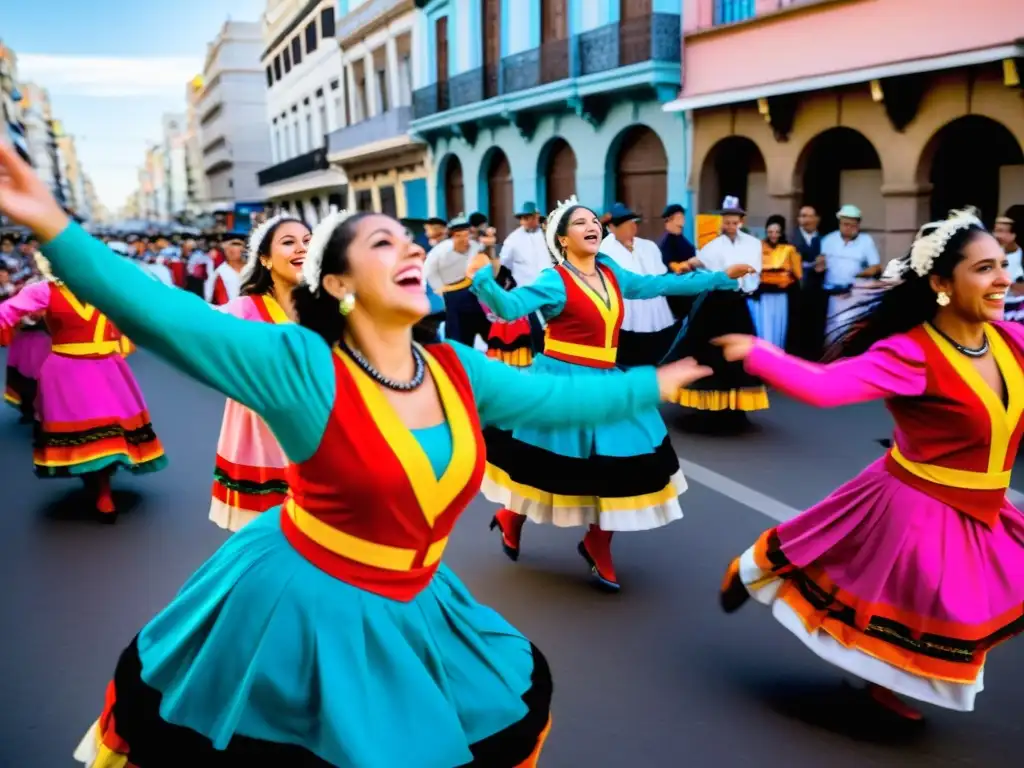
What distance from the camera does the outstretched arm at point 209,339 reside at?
192 centimetres

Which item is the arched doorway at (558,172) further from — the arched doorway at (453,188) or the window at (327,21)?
the window at (327,21)

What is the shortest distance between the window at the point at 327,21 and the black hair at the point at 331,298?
1454 inches

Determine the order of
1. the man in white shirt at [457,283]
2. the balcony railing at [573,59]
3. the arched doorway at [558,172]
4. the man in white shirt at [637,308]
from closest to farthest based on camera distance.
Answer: the man in white shirt at [637,308] < the man in white shirt at [457,283] < the balcony railing at [573,59] < the arched doorway at [558,172]

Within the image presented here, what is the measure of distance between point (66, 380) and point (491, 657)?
17.2ft

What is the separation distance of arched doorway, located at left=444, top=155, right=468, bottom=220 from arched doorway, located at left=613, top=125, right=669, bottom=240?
772cm

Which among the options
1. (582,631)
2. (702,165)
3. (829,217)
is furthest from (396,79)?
(582,631)

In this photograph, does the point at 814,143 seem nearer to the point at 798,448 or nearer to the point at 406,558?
the point at 798,448

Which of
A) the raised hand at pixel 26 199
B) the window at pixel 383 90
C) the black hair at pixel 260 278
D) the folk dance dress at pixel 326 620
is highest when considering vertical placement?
the window at pixel 383 90

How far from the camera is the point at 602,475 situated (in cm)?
502

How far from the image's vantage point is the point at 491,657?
2.50 meters

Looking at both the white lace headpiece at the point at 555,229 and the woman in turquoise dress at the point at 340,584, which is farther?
the white lace headpiece at the point at 555,229

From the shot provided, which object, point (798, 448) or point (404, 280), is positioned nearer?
point (404, 280)

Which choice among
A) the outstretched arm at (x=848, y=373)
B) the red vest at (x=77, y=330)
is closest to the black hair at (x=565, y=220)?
the outstretched arm at (x=848, y=373)

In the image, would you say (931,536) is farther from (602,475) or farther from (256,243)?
(256,243)
